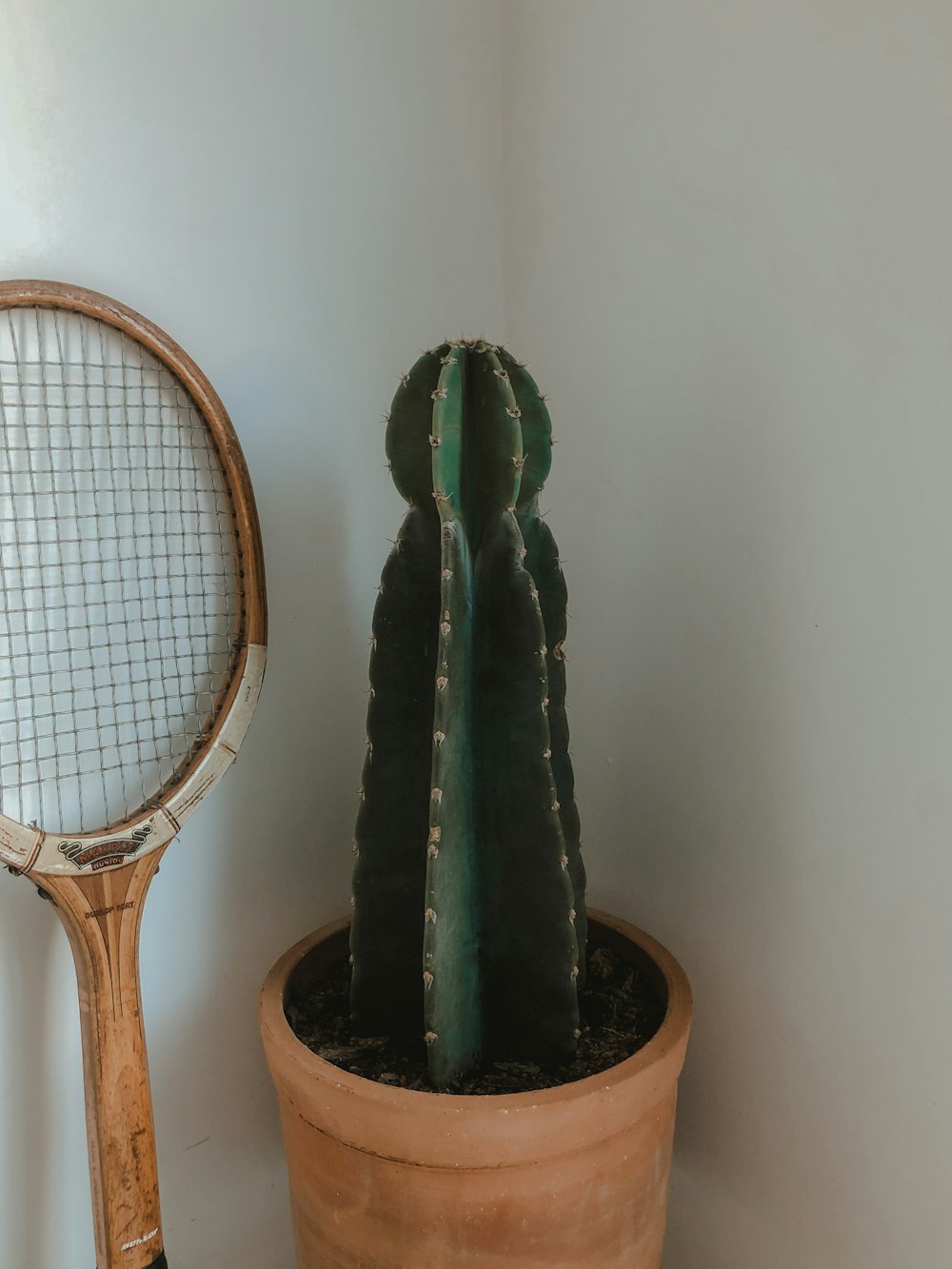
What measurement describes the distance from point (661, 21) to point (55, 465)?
829mm

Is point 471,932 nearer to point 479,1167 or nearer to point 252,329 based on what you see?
point 479,1167

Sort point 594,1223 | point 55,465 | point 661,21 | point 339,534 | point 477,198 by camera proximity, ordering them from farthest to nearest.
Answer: point 477,198 → point 339,534 → point 661,21 → point 55,465 → point 594,1223

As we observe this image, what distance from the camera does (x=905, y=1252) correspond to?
2.82 ft

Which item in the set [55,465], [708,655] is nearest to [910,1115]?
Answer: [708,655]

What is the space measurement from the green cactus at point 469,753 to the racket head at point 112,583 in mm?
198

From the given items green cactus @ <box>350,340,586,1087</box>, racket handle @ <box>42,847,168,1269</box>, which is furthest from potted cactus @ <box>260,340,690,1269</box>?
racket handle @ <box>42,847,168,1269</box>

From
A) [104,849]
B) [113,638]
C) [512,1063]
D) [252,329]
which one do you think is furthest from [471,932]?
[252,329]

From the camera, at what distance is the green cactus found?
0.85 metres

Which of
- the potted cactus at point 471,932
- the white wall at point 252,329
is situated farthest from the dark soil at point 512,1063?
the white wall at point 252,329

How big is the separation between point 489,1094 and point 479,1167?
0.25 ft

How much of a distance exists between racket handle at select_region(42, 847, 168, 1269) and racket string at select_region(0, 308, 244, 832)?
10cm

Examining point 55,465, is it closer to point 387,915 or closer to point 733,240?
point 387,915

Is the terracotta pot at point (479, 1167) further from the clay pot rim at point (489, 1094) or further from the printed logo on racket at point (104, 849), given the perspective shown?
the printed logo on racket at point (104, 849)

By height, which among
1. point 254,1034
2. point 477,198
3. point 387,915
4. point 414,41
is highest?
point 414,41
